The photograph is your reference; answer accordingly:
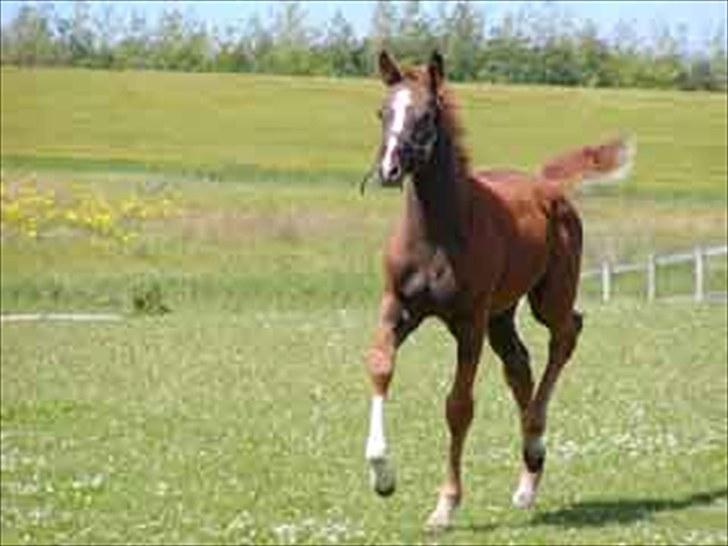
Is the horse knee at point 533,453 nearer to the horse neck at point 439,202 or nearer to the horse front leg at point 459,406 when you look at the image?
the horse front leg at point 459,406

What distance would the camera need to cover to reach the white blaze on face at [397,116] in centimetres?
1048

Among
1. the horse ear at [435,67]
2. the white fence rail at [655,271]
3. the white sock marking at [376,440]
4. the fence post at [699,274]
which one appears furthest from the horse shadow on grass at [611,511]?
the fence post at [699,274]

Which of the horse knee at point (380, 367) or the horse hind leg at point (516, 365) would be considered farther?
the horse hind leg at point (516, 365)

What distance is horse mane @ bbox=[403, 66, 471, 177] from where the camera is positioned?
11109 millimetres

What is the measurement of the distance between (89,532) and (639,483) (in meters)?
4.38

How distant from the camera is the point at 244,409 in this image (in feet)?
69.9

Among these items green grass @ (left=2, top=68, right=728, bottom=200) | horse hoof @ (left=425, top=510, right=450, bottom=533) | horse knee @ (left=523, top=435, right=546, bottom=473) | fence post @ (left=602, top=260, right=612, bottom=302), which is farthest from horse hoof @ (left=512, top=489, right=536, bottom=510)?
green grass @ (left=2, top=68, right=728, bottom=200)

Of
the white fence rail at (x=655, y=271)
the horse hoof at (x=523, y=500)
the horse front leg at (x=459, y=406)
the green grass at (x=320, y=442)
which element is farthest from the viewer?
the white fence rail at (x=655, y=271)

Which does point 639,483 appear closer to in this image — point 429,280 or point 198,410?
point 429,280

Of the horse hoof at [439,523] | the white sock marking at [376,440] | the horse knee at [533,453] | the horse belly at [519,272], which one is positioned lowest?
the horse hoof at [439,523]

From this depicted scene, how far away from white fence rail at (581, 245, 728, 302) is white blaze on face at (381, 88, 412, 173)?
3054 cm

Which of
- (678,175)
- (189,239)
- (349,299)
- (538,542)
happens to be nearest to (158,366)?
(538,542)

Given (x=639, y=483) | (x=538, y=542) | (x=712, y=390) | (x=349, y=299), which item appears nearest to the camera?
(x=538, y=542)

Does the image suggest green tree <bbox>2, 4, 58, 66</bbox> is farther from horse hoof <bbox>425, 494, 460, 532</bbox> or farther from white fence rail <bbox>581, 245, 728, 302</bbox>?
horse hoof <bbox>425, 494, 460, 532</bbox>
